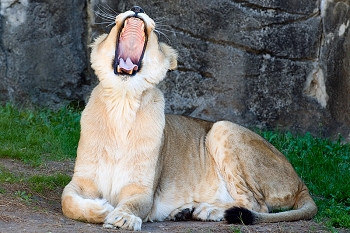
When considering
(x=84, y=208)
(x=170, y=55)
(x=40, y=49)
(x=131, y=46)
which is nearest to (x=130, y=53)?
(x=131, y=46)

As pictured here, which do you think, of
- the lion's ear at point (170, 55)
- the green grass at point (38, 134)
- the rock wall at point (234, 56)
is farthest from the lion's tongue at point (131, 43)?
the rock wall at point (234, 56)

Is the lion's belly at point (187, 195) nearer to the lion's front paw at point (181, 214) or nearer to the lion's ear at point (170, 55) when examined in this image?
the lion's front paw at point (181, 214)

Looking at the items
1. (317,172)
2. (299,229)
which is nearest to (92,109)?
(299,229)

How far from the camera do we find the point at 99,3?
9203 mm

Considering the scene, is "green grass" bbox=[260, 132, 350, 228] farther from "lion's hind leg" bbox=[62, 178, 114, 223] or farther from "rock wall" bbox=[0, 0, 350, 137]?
"lion's hind leg" bbox=[62, 178, 114, 223]

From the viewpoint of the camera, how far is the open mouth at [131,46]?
20.0ft

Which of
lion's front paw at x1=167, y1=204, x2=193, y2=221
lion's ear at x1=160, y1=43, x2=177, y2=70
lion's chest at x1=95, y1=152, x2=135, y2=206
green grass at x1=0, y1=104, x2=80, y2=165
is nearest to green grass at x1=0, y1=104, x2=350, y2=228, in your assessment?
green grass at x1=0, y1=104, x2=80, y2=165

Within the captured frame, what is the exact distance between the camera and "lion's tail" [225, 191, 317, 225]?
600cm

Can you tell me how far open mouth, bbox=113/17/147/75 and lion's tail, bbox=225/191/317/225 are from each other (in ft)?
4.57

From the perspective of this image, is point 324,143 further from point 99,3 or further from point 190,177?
point 99,3

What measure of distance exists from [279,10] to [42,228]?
4.71 meters

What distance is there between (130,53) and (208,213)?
149 centimetres

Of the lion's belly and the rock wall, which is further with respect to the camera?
the rock wall

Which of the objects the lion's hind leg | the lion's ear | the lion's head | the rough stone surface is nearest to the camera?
the lion's hind leg
